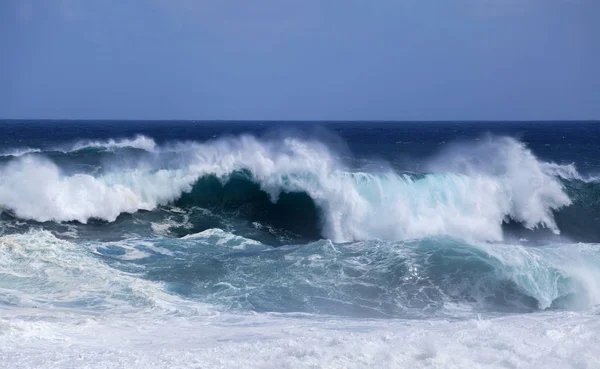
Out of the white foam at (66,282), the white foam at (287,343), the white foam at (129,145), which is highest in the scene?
the white foam at (129,145)

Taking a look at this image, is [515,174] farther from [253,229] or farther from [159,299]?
A: [159,299]

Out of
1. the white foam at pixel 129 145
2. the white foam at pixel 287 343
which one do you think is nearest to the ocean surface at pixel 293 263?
the white foam at pixel 287 343

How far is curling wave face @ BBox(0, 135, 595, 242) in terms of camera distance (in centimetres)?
1888

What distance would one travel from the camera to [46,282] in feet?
37.0

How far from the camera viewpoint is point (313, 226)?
1900 centimetres

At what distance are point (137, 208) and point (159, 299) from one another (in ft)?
32.0

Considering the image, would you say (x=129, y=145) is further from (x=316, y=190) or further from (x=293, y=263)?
(x=293, y=263)

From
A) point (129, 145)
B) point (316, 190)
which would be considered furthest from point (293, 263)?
point (129, 145)

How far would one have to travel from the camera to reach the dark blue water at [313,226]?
11562 millimetres

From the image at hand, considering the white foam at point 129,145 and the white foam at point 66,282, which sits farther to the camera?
the white foam at point 129,145

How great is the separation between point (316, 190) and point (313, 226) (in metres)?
2.05

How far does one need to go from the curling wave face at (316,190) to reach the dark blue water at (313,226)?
0.17 ft

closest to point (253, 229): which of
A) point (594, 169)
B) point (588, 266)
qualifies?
point (588, 266)

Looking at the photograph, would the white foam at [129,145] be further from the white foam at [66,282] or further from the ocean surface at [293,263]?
the white foam at [66,282]
